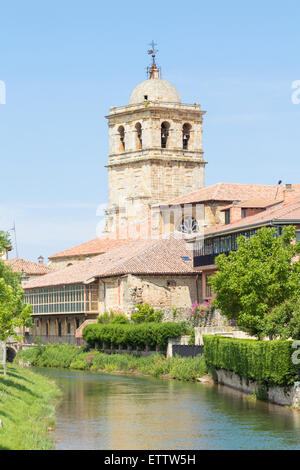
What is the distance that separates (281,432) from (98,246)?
73.0 meters

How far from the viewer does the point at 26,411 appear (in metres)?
40.5

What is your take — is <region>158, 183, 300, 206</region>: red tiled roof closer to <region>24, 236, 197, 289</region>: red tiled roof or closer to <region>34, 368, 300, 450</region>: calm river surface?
<region>24, 236, 197, 289</region>: red tiled roof

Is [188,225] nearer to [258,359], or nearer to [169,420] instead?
[258,359]

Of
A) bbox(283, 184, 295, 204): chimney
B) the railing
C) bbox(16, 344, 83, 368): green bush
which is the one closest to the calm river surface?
bbox(16, 344, 83, 368): green bush

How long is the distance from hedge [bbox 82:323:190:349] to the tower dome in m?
36.6

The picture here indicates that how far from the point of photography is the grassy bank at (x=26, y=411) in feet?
107

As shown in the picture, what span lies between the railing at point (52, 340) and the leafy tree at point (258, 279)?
3090 cm

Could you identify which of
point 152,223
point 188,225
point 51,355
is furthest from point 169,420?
point 152,223

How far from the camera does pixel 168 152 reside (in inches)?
4254

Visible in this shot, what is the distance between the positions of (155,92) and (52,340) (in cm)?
3212

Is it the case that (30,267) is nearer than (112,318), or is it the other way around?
(112,318)

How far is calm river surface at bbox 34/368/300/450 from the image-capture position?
35562mm
